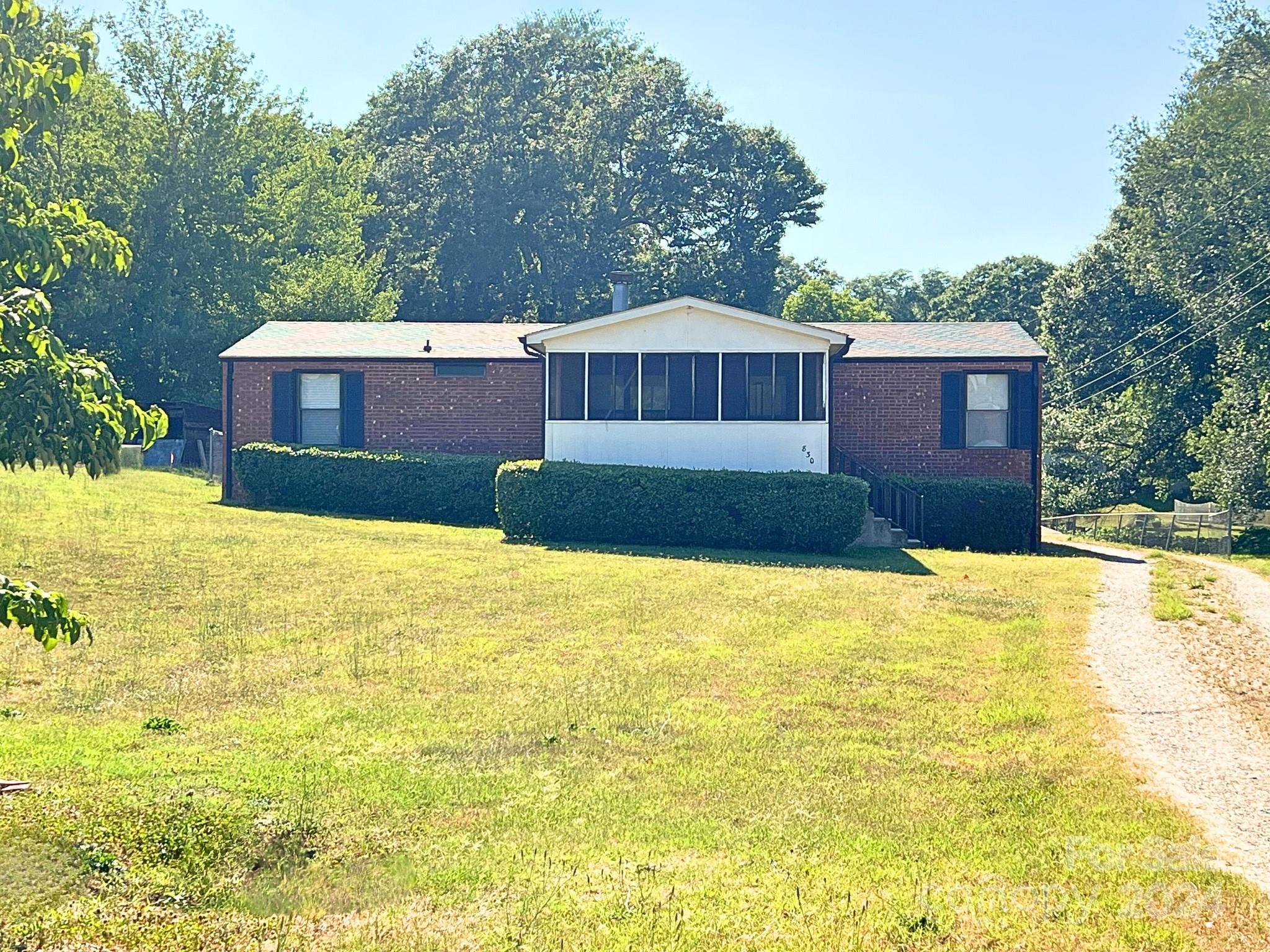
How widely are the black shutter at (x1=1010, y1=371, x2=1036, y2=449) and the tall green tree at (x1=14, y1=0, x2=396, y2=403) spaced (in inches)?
924

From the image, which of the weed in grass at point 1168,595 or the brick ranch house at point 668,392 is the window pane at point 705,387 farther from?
the weed in grass at point 1168,595

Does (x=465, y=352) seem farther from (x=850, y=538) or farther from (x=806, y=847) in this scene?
(x=806, y=847)

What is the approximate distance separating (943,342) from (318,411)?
42.0ft

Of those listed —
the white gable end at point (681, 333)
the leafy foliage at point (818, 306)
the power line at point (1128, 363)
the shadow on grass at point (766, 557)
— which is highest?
the leafy foliage at point (818, 306)

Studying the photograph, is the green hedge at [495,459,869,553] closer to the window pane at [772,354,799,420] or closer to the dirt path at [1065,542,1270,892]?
the window pane at [772,354,799,420]

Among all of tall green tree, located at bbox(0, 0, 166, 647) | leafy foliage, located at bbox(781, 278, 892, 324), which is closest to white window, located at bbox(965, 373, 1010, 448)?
tall green tree, located at bbox(0, 0, 166, 647)

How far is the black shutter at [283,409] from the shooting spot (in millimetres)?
26875

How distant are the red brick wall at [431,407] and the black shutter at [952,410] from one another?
8033mm

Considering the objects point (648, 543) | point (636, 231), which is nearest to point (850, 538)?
point (648, 543)

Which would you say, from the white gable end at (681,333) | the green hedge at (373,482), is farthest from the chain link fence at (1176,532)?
the green hedge at (373,482)

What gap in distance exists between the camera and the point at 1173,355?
4272cm

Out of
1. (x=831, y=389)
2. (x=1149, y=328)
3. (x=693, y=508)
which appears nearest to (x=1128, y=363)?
(x=1149, y=328)

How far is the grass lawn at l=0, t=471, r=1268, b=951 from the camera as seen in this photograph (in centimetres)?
588

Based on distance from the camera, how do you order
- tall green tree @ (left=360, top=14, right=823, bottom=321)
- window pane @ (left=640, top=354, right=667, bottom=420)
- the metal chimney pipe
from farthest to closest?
tall green tree @ (left=360, top=14, right=823, bottom=321) < the metal chimney pipe < window pane @ (left=640, top=354, right=667, bottom=420)
